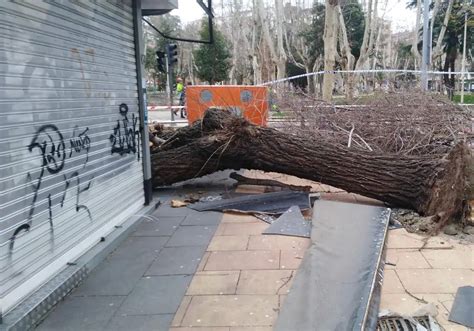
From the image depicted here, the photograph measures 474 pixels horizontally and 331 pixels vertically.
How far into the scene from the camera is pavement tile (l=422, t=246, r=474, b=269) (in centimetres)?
409

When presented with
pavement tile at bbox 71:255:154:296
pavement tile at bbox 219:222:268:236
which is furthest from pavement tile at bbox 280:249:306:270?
pavement tile at bbox 71:255:154:296

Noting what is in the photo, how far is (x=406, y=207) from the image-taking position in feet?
18.6

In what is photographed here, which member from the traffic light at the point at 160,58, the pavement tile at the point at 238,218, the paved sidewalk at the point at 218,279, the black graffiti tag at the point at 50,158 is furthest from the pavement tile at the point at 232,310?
the traffic light at the point at 160,58

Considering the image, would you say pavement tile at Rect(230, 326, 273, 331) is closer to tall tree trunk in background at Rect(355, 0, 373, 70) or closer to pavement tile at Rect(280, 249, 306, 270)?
pavement tile at Rect(280, 249, 306, 270)

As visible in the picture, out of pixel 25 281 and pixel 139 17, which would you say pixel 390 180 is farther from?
pixel 25 281

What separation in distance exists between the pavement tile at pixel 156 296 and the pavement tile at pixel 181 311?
0.03 m

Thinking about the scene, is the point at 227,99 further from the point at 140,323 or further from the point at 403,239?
the point at 140,323

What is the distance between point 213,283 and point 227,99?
8.16 meters

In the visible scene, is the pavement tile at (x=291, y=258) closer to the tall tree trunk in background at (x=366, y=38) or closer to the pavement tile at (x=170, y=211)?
the pavement tile at (x=170, y=211)

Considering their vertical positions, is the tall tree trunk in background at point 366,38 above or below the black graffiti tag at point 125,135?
above

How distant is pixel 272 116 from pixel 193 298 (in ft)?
24.7

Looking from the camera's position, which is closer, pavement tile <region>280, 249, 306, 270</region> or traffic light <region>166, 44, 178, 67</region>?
pavement tile <region>280, 249, 306, 270</region>

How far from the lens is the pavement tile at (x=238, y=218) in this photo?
220 inches

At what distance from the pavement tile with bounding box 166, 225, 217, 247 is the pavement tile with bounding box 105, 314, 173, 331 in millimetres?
1541
